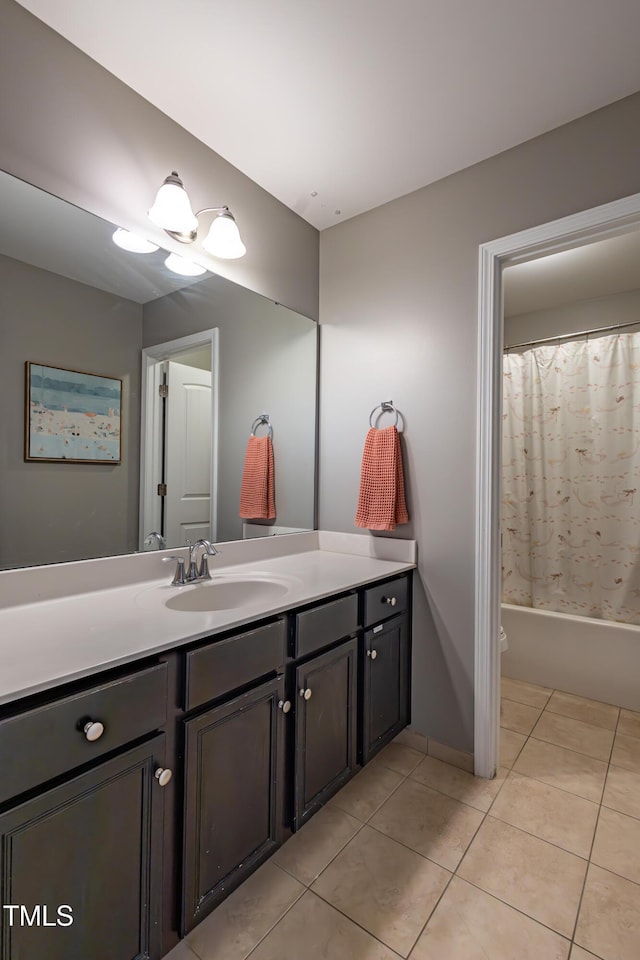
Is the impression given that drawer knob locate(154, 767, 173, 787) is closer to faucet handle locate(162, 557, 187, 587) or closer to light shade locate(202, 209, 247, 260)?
faucet handle locate(162, 557, 187, 587)

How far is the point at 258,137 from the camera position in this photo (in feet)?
5.51

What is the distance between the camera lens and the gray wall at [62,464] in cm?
123

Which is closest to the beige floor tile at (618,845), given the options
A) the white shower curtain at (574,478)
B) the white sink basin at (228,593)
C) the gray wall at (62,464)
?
the white shower curtain at (574,478)

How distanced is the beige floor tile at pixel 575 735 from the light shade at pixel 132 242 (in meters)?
2.60

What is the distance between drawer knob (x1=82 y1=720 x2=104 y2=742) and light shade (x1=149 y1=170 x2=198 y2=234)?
1467 mm

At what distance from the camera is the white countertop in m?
0.84

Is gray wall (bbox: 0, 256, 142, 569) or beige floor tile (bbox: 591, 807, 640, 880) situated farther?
beige floor tile (bbox: 591, 807, 640, 880)

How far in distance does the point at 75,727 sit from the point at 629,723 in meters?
2.52

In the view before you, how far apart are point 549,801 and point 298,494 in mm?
1583

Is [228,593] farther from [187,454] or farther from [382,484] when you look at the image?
[382,484]

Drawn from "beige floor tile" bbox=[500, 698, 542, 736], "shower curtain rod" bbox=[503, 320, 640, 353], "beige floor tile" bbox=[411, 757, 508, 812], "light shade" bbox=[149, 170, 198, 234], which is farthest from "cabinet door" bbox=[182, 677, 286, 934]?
"shower curtain rod" bbox=[503, 320, 640, 353]

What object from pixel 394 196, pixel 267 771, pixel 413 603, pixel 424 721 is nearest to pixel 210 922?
pixel 267 771

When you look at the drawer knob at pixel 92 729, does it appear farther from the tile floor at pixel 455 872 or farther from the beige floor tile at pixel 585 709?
the beige floor tile at pixel 585 709

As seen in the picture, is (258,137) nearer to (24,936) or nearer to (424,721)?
(24,936)
